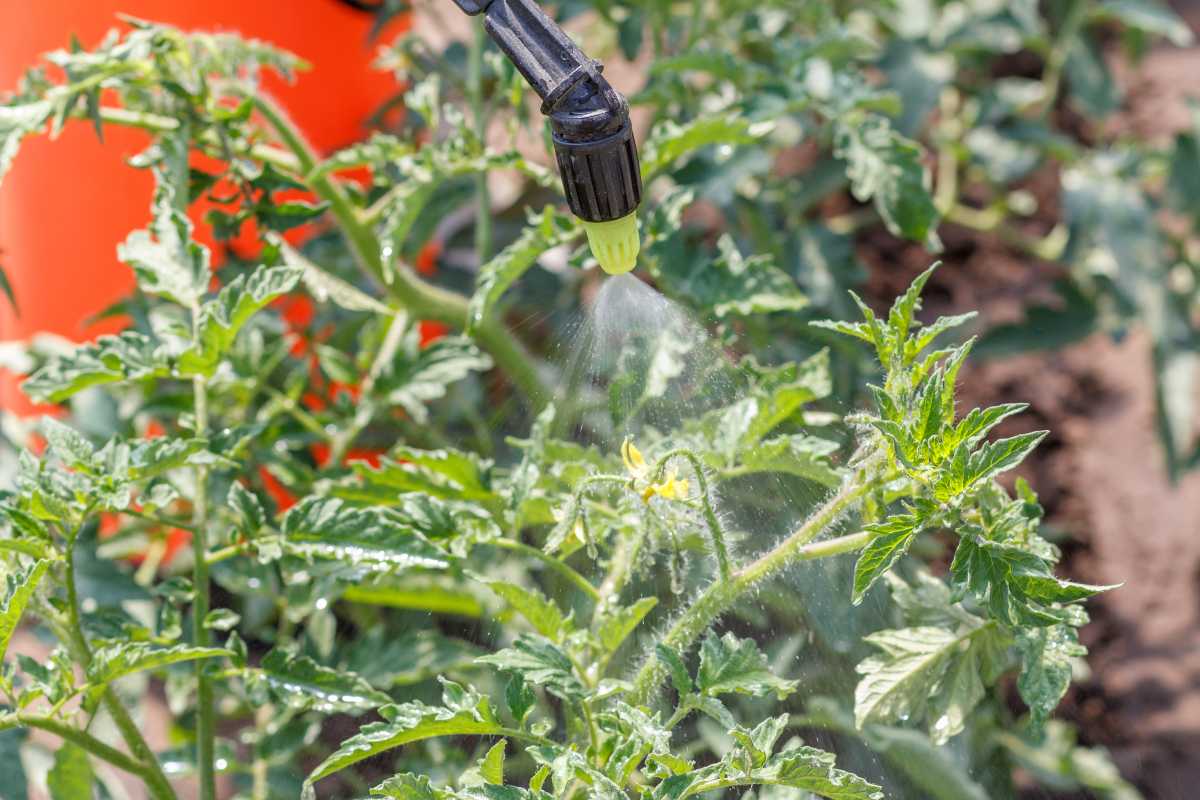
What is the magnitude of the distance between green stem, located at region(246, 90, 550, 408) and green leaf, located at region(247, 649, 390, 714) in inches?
18.3

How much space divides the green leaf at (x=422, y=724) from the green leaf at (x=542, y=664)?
0.03m

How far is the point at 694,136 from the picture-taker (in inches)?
57.3

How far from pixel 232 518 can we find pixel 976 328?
1.69m

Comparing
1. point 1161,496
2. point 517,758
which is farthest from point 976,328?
point 517,758

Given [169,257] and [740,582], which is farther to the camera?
[169,257]

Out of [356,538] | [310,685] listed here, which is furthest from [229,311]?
[310,685]

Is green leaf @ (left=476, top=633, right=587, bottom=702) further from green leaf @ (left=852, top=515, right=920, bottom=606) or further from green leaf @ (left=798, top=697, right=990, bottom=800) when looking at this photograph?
green leaf @ (left=798, top=697, right=990, bottom=800)

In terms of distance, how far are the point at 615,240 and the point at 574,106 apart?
11 centimetres

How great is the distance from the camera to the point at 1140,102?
3215 mm

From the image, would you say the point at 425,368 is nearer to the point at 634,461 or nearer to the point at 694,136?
the point at 694,136

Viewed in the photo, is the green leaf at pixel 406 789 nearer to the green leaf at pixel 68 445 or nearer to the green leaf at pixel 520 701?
the green leaf at pixel 520 701

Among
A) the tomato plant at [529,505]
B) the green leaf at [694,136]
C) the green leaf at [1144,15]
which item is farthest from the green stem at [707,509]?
the green leaf at [1144,15]

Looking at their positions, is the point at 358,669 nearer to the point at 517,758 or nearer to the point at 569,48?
the point at 517,758

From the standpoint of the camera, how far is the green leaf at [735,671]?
105 cm
